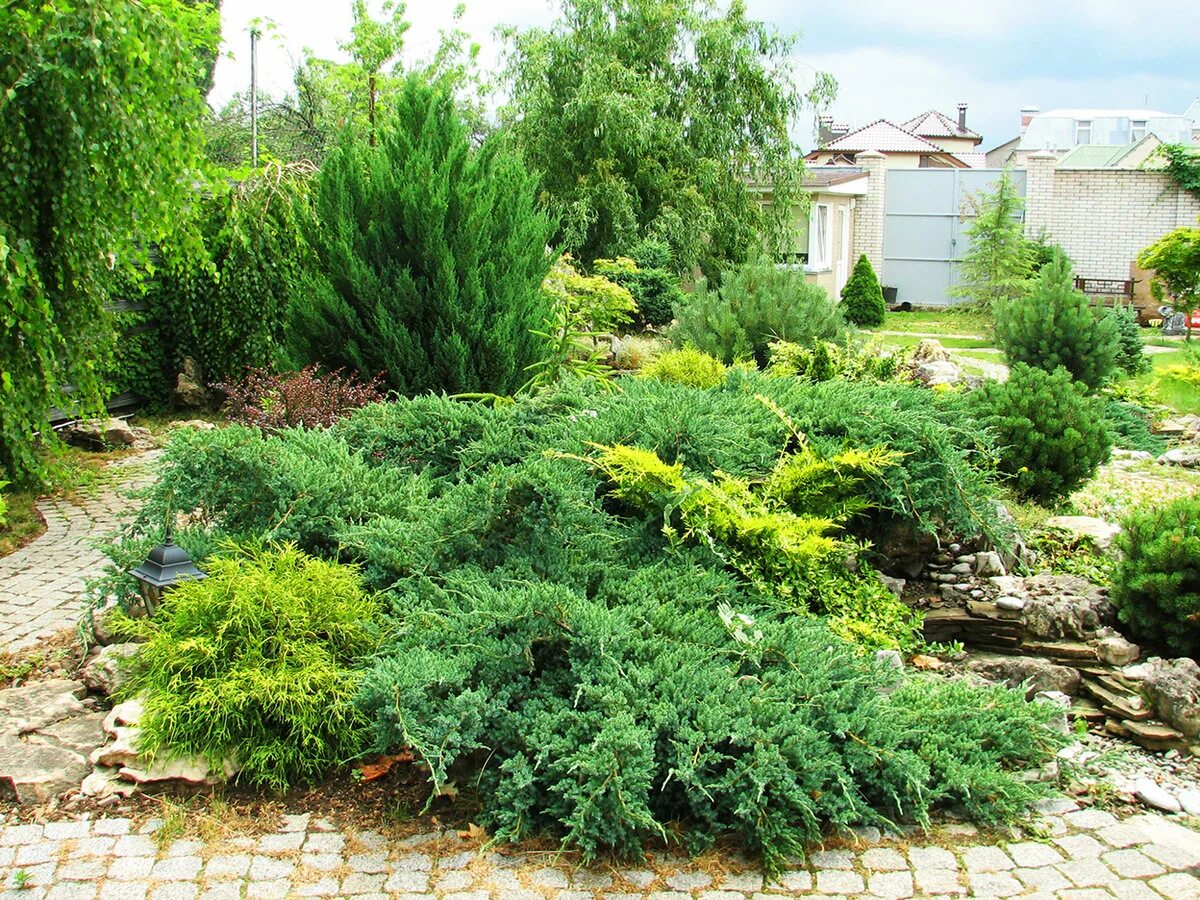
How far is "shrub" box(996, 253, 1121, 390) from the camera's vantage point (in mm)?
10719

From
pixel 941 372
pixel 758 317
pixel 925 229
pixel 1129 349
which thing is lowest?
pixel 941 372

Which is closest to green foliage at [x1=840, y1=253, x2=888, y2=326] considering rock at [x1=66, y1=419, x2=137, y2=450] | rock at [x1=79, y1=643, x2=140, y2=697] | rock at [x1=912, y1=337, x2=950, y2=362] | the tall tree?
the tall tree

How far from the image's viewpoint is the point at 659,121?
18281 mm

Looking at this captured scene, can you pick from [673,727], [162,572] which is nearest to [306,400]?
[162,572]

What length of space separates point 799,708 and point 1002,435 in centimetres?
432

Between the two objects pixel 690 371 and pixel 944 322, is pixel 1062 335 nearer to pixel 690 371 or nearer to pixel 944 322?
pixel 690 371

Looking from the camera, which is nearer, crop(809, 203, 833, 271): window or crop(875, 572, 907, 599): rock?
crop(875, 572, 907, 599): rock

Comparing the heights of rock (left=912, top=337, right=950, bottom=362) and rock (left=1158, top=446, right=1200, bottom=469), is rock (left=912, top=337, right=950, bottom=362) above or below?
above

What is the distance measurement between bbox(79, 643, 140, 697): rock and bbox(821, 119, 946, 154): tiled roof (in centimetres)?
3851

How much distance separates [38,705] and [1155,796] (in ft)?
13.5

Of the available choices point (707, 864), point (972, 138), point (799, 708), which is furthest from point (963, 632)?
point (972, 138)

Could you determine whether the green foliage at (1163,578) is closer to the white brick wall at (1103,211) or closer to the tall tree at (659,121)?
the tall tree at (659,121)

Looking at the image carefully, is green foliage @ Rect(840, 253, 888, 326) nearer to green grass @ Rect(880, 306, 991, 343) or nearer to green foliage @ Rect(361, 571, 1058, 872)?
green grass @ Rect(880, 306, 991, 343)

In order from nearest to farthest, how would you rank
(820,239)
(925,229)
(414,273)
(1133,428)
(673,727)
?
Result: (673,727), (414,273), (1133,428), (820,239), (925,229)
